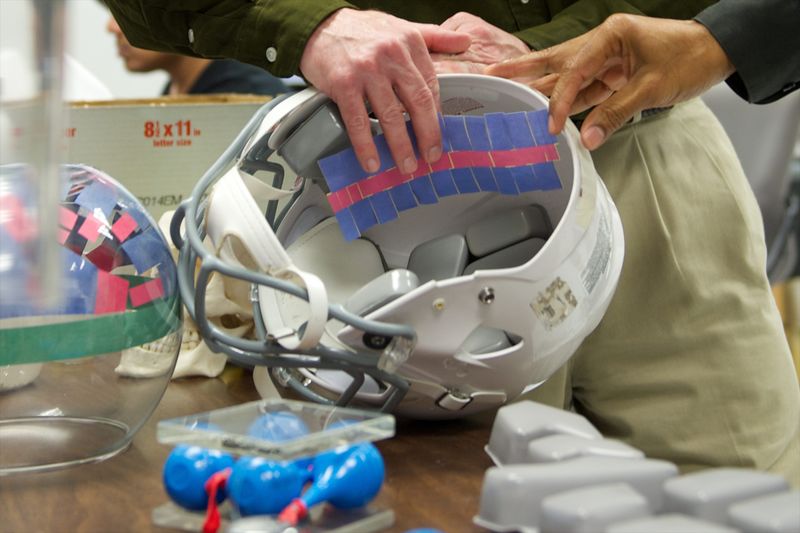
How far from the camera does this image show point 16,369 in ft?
2.38

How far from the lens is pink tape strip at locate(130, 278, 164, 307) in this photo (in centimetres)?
75

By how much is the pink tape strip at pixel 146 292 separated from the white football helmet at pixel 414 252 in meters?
0.02

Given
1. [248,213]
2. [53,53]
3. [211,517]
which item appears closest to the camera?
[53,53]

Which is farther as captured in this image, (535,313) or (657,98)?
(657,98)

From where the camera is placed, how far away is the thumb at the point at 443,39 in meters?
0.86

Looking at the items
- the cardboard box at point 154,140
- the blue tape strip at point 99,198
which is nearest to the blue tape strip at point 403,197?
the blue tape strip at point 99,198

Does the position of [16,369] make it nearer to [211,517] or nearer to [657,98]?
[211,517]

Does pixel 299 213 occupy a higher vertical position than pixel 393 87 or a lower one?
lower

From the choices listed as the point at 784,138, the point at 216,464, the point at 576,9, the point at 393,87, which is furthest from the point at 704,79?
the point at 784,138

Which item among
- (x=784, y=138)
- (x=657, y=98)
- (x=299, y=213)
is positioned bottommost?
(x=784, y=138)

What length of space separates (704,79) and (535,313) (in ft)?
0.99

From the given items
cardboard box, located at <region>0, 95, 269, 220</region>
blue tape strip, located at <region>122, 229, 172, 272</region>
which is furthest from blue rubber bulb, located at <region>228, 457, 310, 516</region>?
cardboard box, located at <region>0, 95, 269, 220</region>

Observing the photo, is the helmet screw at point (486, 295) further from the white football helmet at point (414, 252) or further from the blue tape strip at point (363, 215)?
the blue tape strip at point (363, 215)

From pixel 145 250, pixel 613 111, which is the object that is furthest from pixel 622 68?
pixel 145 250
